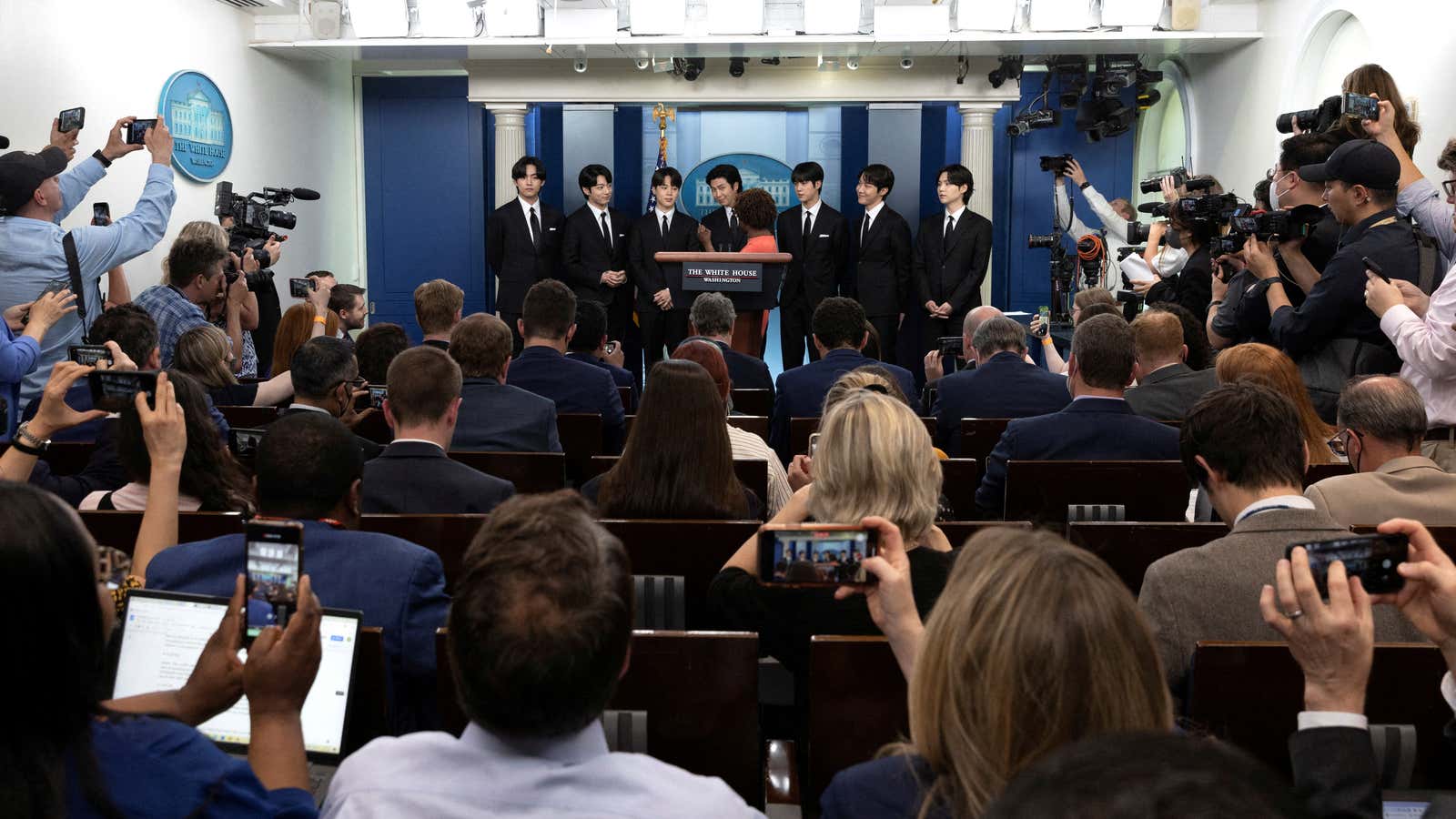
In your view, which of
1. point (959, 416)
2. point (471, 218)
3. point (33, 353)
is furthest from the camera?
point (471, 218)

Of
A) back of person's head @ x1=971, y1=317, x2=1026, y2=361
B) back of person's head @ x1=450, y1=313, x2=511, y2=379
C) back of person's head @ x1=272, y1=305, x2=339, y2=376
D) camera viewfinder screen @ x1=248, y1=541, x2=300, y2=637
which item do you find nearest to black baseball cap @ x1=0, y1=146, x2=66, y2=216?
back of person's head @ x1=272, y1=305, x2=339, y2=376

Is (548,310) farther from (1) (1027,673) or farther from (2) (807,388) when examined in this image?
(1) (1027,673)

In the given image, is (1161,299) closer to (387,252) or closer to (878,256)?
(878,256)

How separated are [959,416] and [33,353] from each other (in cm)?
330

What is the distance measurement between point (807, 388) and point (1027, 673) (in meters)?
3.86

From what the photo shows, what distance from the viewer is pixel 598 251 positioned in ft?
29.9

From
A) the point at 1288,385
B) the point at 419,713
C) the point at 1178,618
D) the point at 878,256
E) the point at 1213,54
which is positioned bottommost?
the point at 419,713

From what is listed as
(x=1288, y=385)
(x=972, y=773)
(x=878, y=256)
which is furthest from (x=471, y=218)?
(x=972, y=773)

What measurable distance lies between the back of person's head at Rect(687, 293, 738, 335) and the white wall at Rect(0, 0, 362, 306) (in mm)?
3929

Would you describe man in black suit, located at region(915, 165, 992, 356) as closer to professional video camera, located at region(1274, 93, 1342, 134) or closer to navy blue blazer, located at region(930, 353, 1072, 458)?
professional video camera, located at region(1274, 93, 1342, 134)

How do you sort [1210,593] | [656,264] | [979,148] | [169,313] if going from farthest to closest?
1. [979,148]
2. [656,264]
3. [169,313]
4. [1210,593]

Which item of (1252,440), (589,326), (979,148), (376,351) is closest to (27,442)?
(376,351)

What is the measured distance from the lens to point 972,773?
1136 mm

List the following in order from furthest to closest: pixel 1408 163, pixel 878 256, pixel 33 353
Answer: pixel 878 256, pixel 1408 163, pixel 33 353
